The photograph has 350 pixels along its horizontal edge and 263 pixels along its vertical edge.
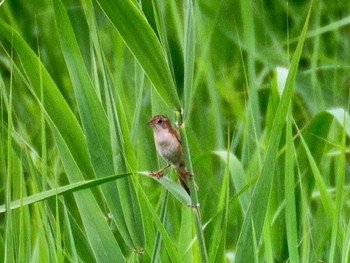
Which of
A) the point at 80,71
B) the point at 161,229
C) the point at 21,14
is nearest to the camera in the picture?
the point at 161,229

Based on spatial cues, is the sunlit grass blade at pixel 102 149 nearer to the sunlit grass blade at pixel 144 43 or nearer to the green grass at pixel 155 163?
the green grass at pixel 155 163

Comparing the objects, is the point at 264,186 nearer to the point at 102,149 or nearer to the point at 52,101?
the point at 102,149

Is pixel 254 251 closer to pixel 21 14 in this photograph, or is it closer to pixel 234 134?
pixel 234 134

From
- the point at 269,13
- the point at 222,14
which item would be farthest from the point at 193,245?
the point at 269,13

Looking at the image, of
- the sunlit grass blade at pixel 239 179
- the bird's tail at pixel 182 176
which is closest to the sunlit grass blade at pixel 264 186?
the bird's tail at pixel 182 176

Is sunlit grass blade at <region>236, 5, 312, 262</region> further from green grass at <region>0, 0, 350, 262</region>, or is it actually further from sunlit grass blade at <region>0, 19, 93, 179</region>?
sunlit grass blade at <region>0, 19, 93, 179</region>


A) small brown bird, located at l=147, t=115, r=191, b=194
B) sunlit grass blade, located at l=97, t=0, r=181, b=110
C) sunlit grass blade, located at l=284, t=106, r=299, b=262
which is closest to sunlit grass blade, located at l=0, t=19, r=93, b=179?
small brown bird, located at l=147, t=115, r=191, b=194
